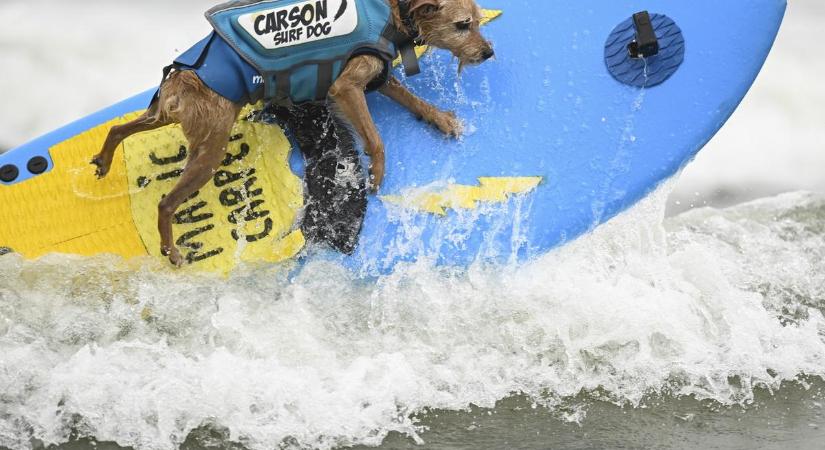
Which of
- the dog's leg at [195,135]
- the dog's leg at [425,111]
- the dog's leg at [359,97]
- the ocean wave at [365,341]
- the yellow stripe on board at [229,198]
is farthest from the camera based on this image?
the dog's leg at [425,111]

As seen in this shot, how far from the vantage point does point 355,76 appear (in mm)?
3576

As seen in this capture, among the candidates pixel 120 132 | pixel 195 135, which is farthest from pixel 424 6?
pixel 120 132

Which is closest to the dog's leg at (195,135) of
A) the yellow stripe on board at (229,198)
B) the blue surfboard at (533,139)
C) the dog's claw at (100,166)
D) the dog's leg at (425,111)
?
the yellow stripe on board at (229,198)

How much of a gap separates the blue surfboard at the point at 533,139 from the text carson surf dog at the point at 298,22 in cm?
54

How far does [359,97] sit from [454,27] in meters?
0.48

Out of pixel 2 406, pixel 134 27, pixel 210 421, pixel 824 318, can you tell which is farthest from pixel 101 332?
pixel 134 27

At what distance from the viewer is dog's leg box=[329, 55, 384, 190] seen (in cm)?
357

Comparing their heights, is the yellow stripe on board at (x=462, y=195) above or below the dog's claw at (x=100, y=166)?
below

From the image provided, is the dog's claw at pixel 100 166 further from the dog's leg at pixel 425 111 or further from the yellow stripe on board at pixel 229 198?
the dog's leg at pixel 425 111

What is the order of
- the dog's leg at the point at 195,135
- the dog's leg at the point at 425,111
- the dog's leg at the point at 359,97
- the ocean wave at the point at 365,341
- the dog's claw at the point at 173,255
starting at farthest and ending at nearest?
the dog's leg at the point at 425,111
the dog's claw at the point at 173,255
the dog's leg at the point at 359,97
the dog's leg at the point at 195,135
the ocean wave at the point at 365,341

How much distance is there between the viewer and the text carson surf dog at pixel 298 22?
3463 millimetres

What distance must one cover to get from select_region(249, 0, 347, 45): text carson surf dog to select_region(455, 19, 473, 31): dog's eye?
477 millimetres

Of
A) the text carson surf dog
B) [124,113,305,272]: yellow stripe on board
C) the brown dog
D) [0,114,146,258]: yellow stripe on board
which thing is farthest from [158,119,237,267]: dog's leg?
the text carson surf dog

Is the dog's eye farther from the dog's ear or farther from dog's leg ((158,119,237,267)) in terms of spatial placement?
dog's leg ((158,119,237,267))
